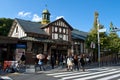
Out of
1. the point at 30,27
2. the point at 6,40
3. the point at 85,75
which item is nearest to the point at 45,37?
the point at 30,27

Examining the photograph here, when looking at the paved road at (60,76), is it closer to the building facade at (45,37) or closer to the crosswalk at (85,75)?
the crosswalk at (85,75)

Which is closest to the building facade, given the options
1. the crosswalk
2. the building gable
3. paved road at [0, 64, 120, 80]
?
the building gable

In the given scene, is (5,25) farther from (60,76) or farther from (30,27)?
(60,76)

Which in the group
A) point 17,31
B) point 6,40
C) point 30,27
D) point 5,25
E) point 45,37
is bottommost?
point 6,40

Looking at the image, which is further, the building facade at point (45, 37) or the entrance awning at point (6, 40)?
the building facade at point (45, 37)

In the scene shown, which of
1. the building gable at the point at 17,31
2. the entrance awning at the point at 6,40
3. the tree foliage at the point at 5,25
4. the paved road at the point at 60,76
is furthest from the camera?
the tree foliage at the point at 5,25

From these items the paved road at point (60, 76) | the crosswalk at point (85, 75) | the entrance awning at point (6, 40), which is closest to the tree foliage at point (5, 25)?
the entrance awning at point (6, 40)

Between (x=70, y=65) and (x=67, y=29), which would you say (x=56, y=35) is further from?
(x=70, y=65)

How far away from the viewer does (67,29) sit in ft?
125

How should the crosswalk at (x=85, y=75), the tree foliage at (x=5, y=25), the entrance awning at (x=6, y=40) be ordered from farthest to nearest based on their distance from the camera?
1. the tree foliage at (x=5, y=25)
2. the entrance awning at (x=6, y=40)
3. the crosswalk at (x=85, y=75)

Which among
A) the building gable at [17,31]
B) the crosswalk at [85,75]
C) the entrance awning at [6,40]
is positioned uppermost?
the building gable at [17,31]

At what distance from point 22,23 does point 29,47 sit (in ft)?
15.0

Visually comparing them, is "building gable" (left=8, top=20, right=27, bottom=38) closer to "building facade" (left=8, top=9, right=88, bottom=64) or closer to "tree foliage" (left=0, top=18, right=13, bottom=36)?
"building facade" (left=8, top=9, right=88, bottom=64)

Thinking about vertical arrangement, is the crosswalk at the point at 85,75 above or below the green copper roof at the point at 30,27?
below
